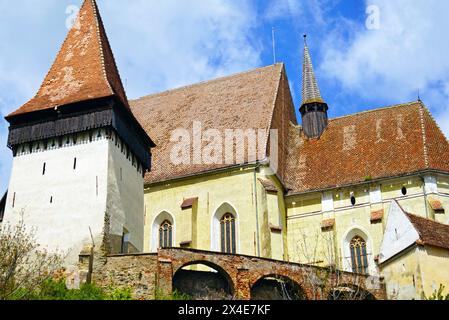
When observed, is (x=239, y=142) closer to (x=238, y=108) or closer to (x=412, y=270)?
(x=238, y=108)

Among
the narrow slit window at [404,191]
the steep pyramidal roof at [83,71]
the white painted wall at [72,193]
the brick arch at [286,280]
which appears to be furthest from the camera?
the narrow slit window at [404,191]

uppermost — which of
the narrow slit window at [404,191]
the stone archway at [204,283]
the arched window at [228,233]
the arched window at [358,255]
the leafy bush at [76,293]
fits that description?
the narrow slit window at [404,191]

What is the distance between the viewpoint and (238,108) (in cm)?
3484

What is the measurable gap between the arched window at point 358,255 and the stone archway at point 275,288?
6215 millimetres

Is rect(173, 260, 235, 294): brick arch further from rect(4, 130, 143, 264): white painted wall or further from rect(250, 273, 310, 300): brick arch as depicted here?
rect(4, 130, 143, 264): white painted wall

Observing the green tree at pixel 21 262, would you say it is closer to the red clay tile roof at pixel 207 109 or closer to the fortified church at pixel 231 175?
the fortified church at pixel 231 175

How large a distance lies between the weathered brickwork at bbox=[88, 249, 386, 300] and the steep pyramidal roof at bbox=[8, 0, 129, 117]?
653cm

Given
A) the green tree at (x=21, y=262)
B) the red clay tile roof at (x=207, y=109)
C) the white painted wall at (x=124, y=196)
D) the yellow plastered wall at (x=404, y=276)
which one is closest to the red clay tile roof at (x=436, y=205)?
the yellow plastered wall at (x=404, y=276)

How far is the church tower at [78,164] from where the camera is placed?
25.4m

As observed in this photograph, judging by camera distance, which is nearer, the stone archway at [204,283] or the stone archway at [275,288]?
the stone archway at [204,283]

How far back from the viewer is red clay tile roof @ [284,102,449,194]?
30984mm

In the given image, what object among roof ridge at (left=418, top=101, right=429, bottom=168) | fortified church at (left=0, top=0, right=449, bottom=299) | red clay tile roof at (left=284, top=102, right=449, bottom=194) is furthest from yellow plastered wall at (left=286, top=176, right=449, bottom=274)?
roof ridge at (left=418, top=101, right=429, bottom=168)
